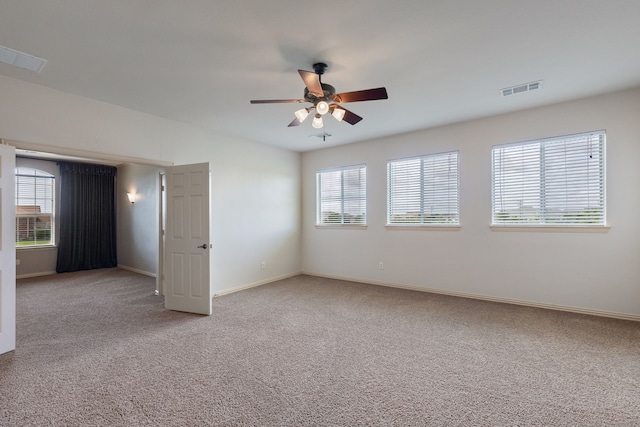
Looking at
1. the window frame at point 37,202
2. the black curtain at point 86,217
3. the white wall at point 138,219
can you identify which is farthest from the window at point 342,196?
the window frame at point 37,202

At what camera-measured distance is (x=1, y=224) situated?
290cm

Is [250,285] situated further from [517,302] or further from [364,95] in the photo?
[517,302]

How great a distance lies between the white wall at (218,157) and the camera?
328cm

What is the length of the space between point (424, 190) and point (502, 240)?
1428 mm

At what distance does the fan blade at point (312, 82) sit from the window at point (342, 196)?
3347 mm

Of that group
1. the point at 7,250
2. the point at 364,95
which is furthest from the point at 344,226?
the point at 7,250

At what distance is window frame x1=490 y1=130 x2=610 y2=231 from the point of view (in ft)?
12.5

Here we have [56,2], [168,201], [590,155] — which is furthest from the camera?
[168,201]

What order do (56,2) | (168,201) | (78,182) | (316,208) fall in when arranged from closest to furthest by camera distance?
(56,2)
(168,201)
(316,208)
(78,182)

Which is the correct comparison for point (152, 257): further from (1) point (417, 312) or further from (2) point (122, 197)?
(1) point (417, 312)

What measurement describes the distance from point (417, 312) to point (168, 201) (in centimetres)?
390

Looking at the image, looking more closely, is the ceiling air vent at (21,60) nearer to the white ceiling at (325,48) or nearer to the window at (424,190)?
the white ceiling at (325,48)

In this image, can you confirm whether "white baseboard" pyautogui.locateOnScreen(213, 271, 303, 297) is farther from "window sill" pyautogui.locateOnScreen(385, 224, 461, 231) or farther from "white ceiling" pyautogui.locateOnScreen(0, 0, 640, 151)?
"white ceiling" pyautogui.locateOnScreen(0, 0, 640, 151)

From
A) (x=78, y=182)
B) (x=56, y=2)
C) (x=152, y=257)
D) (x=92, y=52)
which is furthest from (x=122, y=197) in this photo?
(x=56, y=2)
